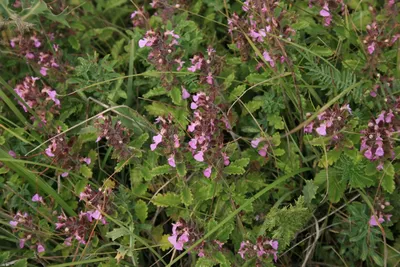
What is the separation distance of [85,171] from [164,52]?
2.68 ft

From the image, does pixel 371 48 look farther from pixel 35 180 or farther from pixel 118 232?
pixel 35 180

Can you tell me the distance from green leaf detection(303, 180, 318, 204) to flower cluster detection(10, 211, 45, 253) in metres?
1.48

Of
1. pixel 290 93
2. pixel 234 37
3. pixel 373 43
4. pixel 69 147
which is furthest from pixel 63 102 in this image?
pixel 373 43

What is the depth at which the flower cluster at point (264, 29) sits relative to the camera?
8.74ft

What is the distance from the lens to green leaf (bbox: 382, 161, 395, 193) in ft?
8.14

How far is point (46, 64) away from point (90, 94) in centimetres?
33

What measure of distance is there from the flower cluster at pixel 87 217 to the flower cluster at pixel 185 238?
39 centimetres

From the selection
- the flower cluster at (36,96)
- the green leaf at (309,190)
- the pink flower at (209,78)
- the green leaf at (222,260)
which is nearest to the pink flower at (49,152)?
the flower cluster at (36,96)

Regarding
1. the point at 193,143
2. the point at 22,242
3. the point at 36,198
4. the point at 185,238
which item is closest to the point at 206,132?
the point at 193,143

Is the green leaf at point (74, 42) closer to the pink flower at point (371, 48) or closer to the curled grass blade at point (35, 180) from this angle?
the curled grass blade at point (35, 180)

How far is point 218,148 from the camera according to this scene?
257 centimetres

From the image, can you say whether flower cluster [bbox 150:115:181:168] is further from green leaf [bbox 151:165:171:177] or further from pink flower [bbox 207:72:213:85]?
pink flower [bbox 207:72:213:85]

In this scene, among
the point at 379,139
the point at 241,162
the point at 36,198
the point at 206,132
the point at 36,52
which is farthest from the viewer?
the point at 36,52

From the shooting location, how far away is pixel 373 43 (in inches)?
105
